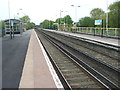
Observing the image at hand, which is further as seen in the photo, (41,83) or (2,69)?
(2,69)

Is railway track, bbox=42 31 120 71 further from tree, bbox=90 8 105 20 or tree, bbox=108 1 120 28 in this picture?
tree, bbox=90 8 105 20

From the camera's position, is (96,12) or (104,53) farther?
(96,12)

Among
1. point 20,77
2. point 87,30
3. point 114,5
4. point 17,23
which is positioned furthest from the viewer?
point 114,5

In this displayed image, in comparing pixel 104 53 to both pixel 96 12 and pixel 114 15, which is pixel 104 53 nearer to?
pixel 114 15

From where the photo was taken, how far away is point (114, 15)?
148 ft

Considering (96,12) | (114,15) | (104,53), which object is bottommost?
(104,53)

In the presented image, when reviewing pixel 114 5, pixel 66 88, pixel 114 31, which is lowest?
pixel 66 88

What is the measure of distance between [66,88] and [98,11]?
3876 inches

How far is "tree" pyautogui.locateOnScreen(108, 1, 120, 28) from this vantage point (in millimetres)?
42925

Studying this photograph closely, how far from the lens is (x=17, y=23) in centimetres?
3566

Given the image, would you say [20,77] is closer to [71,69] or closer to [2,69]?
[2,69]

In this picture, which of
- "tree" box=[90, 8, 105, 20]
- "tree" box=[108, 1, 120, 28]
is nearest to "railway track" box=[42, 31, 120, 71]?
"tree" box=[108, 1, 120, 28]

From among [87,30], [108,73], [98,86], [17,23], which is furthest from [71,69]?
[87,30]

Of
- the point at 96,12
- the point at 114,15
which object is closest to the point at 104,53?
the point at 114,15
